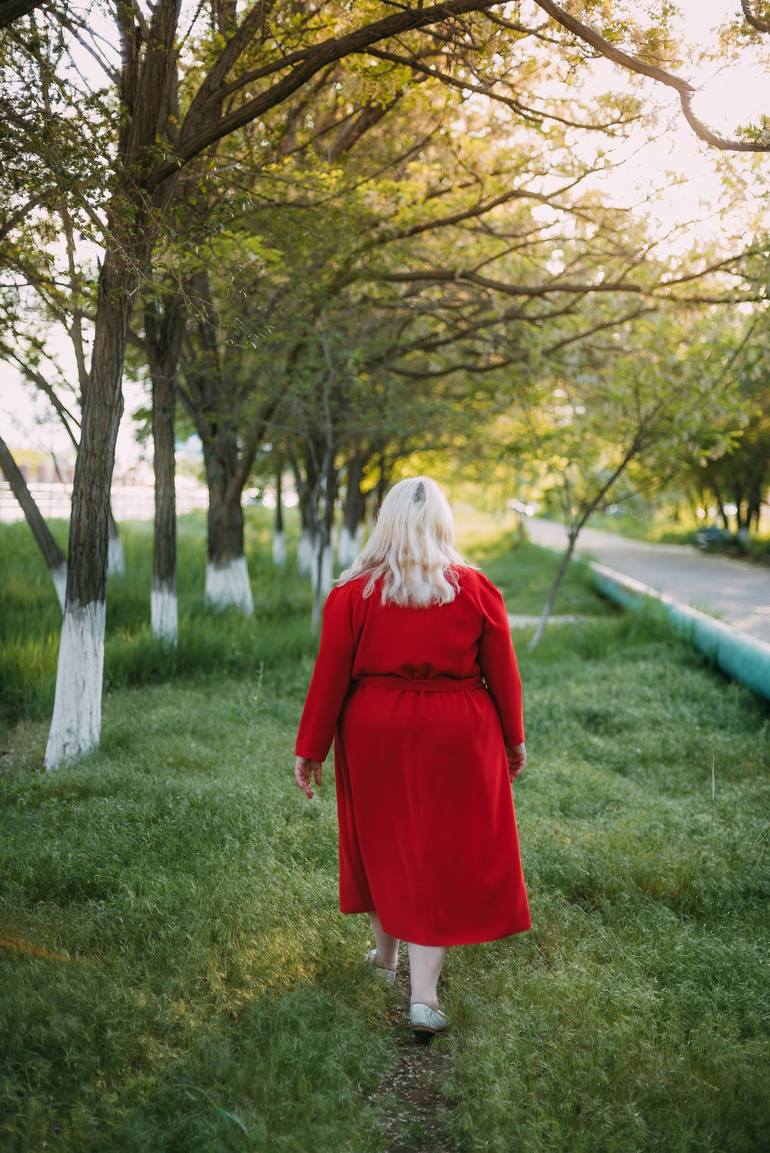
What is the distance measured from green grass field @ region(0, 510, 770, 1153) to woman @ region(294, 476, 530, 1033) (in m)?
0.40

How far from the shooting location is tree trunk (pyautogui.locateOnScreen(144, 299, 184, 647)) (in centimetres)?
979

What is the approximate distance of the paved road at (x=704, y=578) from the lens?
12594 millimetres

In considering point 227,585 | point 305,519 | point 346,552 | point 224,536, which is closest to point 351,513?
point 346,552

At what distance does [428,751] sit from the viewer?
11.3 feet

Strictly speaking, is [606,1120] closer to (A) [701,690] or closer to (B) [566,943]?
(B) [566,943]

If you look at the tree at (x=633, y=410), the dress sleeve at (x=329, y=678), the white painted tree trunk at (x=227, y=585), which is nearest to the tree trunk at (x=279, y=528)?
the white painted tree trunk at (x=227, y=585)

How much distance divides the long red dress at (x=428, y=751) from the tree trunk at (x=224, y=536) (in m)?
9.61

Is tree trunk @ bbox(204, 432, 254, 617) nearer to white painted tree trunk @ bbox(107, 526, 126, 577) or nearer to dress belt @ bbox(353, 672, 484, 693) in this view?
white painted tree trunk @ bbox(107, 526, 126, 577)

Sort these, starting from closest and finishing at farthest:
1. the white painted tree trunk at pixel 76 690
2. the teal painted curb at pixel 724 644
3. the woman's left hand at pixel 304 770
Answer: the woman's left hand at pixel 304 770
the white painted tree trunk at pixel 76 690
the teal painted curb at pixel 724 644

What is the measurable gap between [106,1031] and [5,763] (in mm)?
4015

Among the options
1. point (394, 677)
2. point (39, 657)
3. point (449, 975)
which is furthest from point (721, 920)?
point (39, 657)

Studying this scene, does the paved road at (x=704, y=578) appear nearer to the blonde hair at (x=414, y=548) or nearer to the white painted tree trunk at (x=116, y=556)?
the blonde hair at (x=414, y=548)

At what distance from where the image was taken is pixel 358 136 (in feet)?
31.1

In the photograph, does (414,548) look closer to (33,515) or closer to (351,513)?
(33,515)
